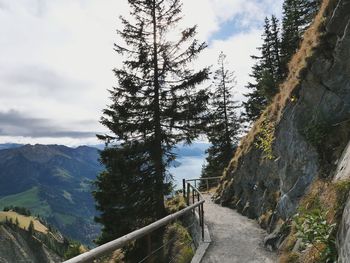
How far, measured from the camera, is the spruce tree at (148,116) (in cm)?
1994

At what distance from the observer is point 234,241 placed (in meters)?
11.8

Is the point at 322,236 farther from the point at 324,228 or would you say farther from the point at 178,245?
the point at 178,245

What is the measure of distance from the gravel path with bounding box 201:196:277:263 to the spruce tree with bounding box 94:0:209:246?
4434mm

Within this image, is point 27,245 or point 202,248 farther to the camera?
point 27,245

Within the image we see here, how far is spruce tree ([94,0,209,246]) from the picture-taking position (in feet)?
65.4

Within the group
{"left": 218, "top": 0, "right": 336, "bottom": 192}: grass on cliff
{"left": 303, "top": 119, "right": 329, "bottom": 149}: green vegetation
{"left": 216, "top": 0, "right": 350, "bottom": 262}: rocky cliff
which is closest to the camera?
{"left": 216, "top": 0, "right": 350, "bottom": 262}: rocky cliff

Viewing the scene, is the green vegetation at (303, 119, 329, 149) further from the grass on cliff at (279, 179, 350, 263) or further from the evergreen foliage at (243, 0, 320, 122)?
the evergreen foliage at (243, 0, 320, 122)

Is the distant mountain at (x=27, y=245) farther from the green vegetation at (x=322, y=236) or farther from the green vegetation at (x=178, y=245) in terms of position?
the green vegetation at (x=322, y=236)

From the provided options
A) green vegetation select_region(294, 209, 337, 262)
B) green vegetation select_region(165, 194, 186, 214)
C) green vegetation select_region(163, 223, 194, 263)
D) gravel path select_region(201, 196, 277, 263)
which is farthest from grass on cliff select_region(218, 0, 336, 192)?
green vegetation select_region(165, 194, 186, 214)

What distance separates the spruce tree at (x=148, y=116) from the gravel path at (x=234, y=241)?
4434 mm

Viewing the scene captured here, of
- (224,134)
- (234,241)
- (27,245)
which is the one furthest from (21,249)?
(234,241)

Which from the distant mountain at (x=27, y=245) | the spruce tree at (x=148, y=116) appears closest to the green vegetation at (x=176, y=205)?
the spruce tree at (x=148, y=116)

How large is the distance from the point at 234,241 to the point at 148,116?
1004 centimetres

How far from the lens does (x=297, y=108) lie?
11.6 meters
